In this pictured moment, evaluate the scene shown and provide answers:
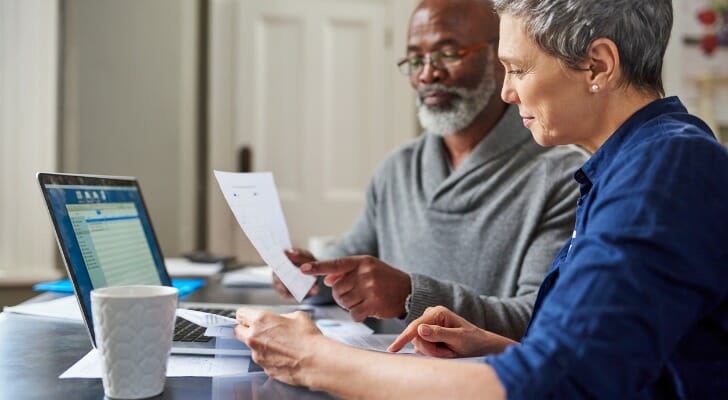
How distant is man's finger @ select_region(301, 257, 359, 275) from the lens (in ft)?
3.67

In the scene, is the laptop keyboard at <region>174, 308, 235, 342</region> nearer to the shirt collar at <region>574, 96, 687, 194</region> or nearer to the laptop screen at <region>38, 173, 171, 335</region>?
the laptop screen at <region>38, 173, 171, 335</region>

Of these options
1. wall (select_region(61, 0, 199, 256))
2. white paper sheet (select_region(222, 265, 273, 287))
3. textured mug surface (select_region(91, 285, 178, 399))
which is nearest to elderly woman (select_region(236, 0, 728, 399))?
textured mug surface (select_region(91, 285, 178, 399))

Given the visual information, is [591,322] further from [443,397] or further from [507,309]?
[507,309]

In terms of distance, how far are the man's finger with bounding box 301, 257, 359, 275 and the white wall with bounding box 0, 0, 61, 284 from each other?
178 centimetres

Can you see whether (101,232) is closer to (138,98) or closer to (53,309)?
(53,309)

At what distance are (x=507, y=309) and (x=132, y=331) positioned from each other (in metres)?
0.68

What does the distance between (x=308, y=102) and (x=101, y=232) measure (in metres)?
2.05

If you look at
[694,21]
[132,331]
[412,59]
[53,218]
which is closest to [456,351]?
[132,331]

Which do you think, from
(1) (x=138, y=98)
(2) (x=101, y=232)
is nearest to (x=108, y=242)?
(2) (x=101, y=232)

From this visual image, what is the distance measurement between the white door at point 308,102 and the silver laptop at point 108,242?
67.0 inches

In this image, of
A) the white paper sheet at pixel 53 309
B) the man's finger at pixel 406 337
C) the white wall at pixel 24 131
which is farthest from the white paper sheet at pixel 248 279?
the white wall at pixel 24 131

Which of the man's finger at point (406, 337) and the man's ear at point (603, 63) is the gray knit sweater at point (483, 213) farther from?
the man's ear at point (603, 63)

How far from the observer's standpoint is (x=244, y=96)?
10.0 feet

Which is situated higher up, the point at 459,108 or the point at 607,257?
the point at 459,108
